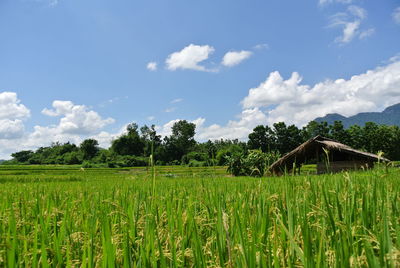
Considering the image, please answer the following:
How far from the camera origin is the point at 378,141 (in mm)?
66875

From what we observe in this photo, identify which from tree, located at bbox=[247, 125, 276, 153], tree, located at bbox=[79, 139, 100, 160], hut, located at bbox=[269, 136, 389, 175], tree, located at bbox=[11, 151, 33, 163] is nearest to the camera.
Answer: hut, located at bbox=[269, 136, 389, 175]

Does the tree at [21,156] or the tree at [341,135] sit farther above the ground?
the tree at [341,135]

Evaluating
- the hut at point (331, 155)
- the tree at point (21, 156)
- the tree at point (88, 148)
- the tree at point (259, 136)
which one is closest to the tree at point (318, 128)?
the tree at point (259, 136)

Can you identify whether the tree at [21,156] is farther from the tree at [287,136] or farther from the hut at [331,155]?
the hut at [331,155]

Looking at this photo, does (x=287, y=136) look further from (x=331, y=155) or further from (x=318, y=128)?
(x=331, y=155)

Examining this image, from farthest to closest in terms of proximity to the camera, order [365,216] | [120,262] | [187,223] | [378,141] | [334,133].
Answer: [334,133]
[378,141]
[187,223]
[365,216]
[120,262]

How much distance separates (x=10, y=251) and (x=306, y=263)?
1016 mm

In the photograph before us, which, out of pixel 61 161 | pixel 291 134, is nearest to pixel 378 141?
pixel 291 134

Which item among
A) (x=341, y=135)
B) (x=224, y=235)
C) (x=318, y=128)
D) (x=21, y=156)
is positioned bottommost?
(x=224, y=235)

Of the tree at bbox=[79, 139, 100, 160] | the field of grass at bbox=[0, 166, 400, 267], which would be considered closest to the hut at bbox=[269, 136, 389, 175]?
the field of grass at bbox=[0, 166, 400, 267]

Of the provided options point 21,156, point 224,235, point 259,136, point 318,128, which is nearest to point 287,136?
point 259,136

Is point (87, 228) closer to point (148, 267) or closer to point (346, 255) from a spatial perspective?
point (148, 267)

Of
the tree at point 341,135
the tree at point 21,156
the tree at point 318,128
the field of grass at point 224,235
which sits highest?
the tree at point 318,128

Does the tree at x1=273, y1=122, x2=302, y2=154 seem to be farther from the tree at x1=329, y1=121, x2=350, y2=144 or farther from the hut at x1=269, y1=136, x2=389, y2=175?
the hut at x1=269, y1=136, x2=389, y2=175
